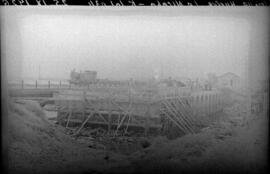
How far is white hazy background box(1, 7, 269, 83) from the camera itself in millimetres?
2660

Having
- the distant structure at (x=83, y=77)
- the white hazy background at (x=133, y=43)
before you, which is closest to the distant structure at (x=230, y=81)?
the white hazy background at (x=133, y=43)

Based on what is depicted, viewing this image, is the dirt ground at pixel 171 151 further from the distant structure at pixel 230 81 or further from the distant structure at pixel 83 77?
the distant structure at pixel 83 77

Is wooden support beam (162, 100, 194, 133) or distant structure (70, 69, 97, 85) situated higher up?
distant structure (70, 69, 97, 85)

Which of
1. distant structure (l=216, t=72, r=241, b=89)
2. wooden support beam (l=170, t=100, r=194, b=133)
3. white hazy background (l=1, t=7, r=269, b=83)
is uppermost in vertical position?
white hazy background (l=1, t=7, r=269, b=83)

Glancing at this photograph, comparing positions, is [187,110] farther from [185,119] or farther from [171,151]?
[171,151]

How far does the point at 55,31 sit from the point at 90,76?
0.47 metres

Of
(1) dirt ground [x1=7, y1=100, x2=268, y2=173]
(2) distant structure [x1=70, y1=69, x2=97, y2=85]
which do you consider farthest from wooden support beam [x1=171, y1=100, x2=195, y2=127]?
(2) distant structure [x1=70, y1=69, x2=97, y2=85]

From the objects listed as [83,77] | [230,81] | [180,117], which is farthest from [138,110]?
[230,81]

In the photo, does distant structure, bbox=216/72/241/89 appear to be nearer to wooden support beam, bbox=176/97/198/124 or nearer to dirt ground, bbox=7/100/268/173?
dirt ground, bbox=7/100/268/173

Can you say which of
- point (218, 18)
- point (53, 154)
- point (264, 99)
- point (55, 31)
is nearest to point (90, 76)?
point (55, 31)

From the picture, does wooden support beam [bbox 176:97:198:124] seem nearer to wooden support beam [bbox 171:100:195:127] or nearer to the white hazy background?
wooden support beam [bbox 171:100:195:127]

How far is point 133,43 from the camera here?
8.81ft

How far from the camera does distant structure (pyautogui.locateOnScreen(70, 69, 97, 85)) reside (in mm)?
2691

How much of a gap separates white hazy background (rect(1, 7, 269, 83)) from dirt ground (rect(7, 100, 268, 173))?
1.45ft
